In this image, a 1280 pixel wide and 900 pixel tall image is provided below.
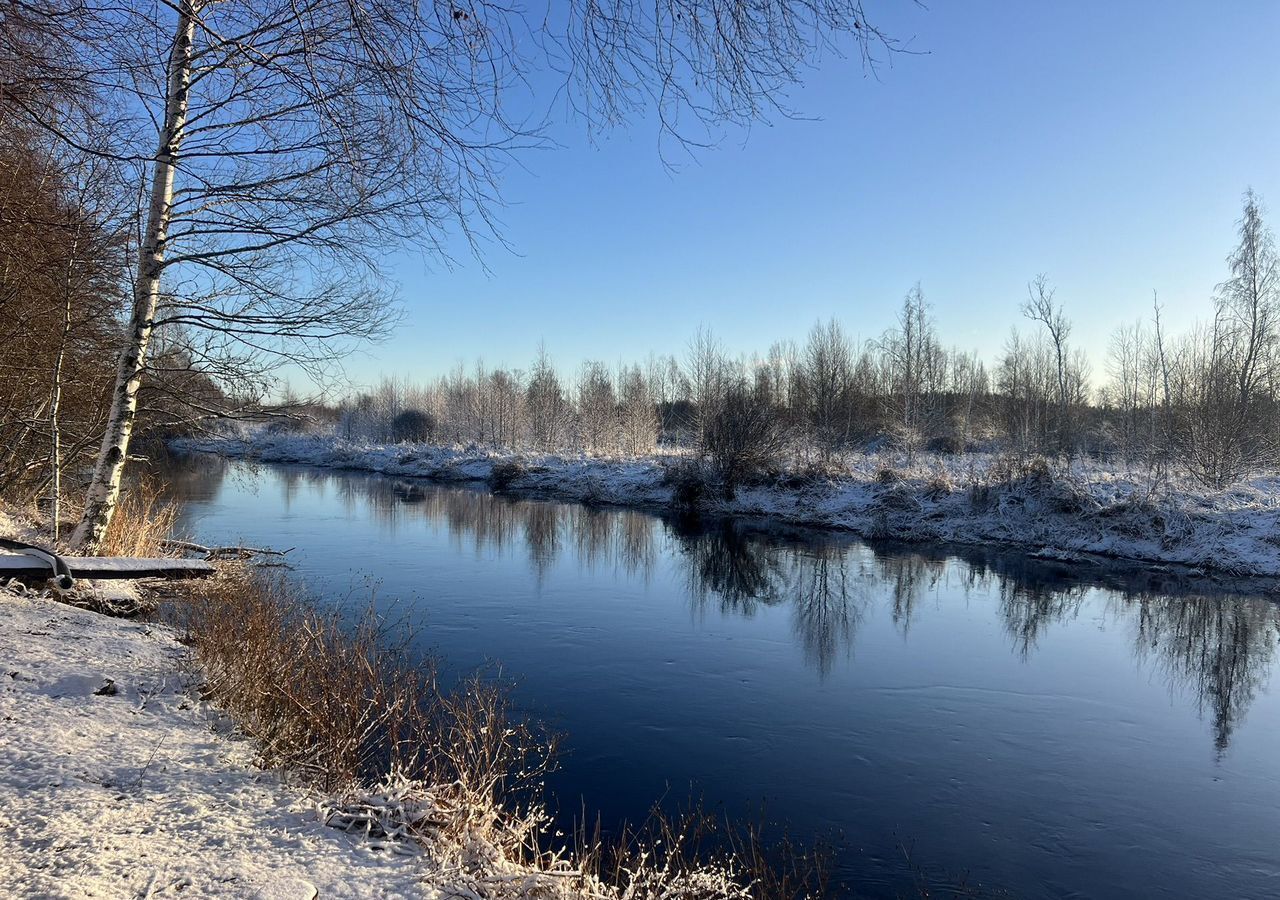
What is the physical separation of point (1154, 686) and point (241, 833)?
1018cm

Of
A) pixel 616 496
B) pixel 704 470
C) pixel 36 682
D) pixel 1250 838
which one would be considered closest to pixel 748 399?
pixel 704 470

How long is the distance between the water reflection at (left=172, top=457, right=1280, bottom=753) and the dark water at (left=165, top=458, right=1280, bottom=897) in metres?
0.08

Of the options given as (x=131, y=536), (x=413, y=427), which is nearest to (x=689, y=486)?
(x=131, y=536)

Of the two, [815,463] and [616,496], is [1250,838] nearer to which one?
[815,463]

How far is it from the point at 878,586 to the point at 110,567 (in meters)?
12.4

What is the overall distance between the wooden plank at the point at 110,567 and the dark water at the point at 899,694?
55.3 inches

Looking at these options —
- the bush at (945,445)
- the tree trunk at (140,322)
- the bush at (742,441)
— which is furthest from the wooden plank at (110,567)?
the bush at (945,445)

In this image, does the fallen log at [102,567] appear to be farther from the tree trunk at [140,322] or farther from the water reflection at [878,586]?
A: the water reflection at [878,586]

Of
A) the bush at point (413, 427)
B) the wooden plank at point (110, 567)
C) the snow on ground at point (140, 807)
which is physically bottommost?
the snow on ground at point (140, 807)

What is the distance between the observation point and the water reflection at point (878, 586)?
10.2m

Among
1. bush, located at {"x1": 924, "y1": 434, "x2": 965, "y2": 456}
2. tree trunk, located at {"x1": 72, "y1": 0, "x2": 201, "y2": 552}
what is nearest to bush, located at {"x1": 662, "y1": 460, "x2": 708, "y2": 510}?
bush, located at {"x1": 924, "y1": 434, "x2": 965, "y2": 456}

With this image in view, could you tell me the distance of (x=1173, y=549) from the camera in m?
17.4

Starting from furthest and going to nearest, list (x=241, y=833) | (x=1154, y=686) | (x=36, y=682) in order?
(x=1154, y=686)
(x=36, y=682)
(x=241, y=833)

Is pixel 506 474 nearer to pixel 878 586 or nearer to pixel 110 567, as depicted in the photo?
pixel 878 586
